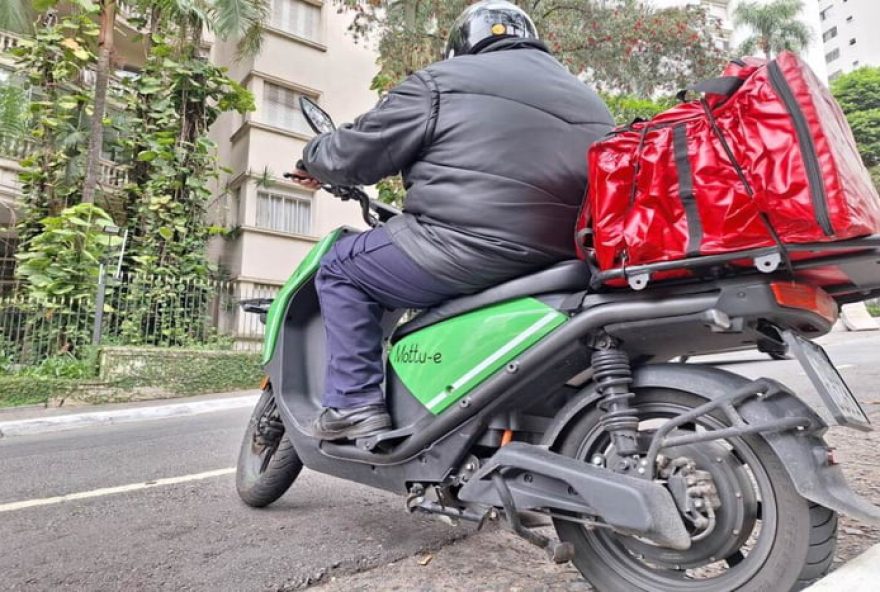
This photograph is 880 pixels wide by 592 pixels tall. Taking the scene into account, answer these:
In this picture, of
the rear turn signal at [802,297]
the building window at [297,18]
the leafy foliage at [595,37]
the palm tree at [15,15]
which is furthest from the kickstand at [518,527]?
the building window at [297,18]

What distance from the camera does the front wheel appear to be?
1.37 meters

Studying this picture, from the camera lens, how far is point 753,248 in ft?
4.46

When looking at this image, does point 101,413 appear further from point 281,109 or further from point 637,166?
point 281,109

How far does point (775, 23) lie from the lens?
2864 cm

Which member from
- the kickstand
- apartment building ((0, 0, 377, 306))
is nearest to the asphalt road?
the kickstand

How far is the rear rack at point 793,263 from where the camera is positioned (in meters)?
1.29

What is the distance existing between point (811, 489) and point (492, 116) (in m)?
1.35

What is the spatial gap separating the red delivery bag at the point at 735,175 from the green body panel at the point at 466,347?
0.92 ft

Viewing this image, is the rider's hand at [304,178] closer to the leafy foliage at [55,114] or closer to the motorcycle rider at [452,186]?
the motorcycle rider at [452,186]

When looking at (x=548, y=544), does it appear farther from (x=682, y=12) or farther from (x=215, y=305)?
(x=682, y=12)

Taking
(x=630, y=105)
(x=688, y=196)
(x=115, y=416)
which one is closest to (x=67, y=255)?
(x=115, y=416)

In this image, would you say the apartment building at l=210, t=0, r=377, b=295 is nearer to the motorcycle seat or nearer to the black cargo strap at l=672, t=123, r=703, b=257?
the motorcycle seat

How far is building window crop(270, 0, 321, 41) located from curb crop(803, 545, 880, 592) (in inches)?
641

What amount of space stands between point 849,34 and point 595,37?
2677 inches
